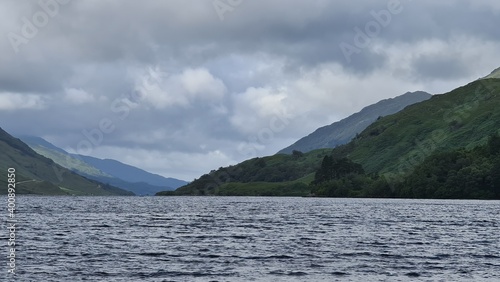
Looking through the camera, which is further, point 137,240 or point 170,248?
point 137,240

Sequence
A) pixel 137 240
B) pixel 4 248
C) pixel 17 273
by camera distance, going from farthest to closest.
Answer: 1. pixel 137 240
2. pixel 4 248
3. pixel 17 273

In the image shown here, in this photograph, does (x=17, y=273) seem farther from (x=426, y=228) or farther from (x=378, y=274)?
(x=426, y=228)

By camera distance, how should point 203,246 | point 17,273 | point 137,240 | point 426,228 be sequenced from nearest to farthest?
point 17,273, point 203,246, point 137,240, point 426,228

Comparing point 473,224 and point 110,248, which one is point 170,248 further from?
point 473,224

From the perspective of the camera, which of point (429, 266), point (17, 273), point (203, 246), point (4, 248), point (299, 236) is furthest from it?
point (299, 236)

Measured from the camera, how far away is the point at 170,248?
8319cm

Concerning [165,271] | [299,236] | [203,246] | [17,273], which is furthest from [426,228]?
[17,273]

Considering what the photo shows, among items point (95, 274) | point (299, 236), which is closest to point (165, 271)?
point (95, 274)

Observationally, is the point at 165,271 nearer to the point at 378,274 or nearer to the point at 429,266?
the point at 378,274

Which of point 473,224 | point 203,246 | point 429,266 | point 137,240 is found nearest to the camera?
point 429,266

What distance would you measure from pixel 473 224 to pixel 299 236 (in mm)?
44308

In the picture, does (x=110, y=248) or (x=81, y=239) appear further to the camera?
(x=81, y=239)

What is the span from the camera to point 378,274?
6109 centimetres

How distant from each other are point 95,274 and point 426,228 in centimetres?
7434
